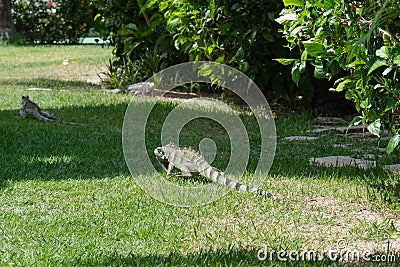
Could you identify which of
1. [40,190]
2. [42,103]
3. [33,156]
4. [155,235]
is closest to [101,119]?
[42,103]

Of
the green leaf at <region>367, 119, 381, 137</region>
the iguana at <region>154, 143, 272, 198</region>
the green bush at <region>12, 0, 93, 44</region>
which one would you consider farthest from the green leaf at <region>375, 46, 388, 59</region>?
the green bush at <region>12, 0, 93, 44</region>

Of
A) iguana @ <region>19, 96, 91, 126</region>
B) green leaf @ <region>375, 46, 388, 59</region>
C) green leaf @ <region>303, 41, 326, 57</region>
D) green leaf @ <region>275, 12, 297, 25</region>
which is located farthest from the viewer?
iguana @ <region>19, 96, 91, 126</region>

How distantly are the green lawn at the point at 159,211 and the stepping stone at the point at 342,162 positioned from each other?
14 centimetres

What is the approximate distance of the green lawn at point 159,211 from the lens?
3.63m

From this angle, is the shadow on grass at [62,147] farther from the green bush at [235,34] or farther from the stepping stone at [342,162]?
the stepping stone at [342,162]

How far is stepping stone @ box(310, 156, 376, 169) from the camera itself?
5.57 metres

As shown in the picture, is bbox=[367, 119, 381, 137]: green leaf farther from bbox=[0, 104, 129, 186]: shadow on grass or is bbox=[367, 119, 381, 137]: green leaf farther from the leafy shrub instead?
bbox=[0, 104, 129, 186]: shadow on grass

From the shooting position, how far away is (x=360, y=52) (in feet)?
13.2

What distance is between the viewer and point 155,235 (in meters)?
3.86

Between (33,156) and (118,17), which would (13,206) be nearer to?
(33,156)

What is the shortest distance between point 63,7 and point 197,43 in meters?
13.3

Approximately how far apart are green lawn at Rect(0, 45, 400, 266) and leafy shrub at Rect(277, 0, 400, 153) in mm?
580

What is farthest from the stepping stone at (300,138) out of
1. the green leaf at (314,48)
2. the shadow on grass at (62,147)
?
the green leaf at (314,48)

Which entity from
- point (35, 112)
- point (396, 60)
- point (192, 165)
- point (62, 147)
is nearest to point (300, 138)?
point (192, 165)
